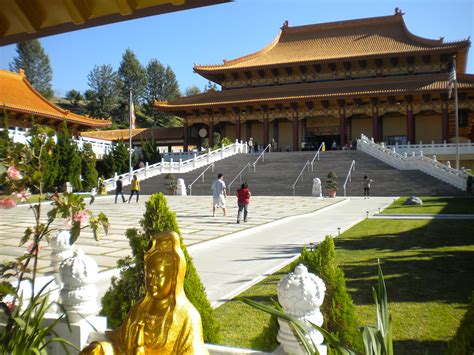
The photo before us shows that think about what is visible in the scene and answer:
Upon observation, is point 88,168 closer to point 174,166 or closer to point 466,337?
point 174,166

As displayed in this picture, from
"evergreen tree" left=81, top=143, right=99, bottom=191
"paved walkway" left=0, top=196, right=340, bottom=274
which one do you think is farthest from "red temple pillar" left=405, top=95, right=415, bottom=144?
"evergreen tree" left=81, top=143, right=99, bottom=191

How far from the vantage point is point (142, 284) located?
3.36m

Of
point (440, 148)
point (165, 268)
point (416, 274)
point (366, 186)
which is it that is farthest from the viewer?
point (440, 148)

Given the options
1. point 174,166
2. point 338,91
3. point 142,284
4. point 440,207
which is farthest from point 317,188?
point 142,284

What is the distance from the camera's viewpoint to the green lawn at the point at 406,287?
12.9ft

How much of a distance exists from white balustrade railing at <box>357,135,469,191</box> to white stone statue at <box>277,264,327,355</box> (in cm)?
1900

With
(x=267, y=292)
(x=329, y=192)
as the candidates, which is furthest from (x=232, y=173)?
(x=267, y=292)

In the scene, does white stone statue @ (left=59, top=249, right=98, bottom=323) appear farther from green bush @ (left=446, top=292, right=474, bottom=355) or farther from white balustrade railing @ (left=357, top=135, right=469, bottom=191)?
white balustrade railing @ (left=357, top=135, right=469, bottom=191)

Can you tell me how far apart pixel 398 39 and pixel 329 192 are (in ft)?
70.0

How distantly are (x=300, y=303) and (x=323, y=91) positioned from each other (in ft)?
106

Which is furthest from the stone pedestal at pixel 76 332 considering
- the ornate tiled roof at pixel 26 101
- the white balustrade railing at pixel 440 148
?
the white balustrade railing at pixel 440 148

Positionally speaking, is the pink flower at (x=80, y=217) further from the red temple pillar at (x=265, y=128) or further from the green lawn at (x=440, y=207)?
the red temple pillar at (x=265, y=128)

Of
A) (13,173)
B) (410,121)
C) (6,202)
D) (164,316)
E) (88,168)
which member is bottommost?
(164,316)

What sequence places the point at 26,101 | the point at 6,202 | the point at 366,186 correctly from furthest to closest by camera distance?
the point at 26,101 → the point at 366,186 → the point at 6,202
